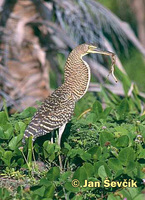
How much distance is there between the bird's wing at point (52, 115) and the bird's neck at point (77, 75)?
119 mm

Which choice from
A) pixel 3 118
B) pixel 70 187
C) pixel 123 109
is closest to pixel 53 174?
pixel 70 187

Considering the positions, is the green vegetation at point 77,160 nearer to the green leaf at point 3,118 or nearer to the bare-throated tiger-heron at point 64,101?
the green leaf at point 3,118

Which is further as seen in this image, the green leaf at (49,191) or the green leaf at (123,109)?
the green leaf at (123,109)

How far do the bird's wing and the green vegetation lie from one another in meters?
0.14

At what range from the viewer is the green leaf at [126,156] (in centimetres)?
472

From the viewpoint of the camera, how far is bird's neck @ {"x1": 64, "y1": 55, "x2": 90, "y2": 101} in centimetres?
559

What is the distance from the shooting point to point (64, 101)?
5406 millimetres

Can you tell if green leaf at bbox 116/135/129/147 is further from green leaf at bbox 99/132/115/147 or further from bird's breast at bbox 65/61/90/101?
bird's breast at bbox 65/61/90/101

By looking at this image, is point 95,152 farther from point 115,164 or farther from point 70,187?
point 70,187

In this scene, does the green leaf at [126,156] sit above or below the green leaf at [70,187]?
above

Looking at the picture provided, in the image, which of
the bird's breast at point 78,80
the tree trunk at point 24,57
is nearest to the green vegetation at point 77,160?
the bird's breast at point 78,80

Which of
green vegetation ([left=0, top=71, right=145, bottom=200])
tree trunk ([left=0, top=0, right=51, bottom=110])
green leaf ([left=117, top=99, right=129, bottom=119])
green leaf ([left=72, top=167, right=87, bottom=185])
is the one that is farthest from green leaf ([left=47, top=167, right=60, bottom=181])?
tree trunk ([left=0, top=0, right=51, bottom=110])

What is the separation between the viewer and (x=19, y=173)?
4918 mm

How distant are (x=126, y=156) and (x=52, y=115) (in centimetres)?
88
